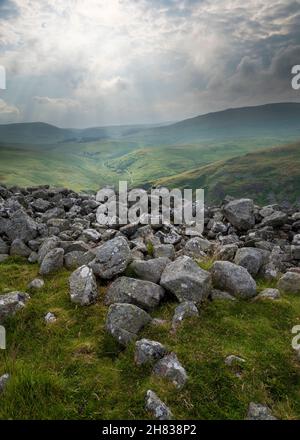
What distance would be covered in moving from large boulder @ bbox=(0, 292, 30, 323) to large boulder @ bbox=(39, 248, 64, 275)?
6.51 ft

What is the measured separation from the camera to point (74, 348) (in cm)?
886

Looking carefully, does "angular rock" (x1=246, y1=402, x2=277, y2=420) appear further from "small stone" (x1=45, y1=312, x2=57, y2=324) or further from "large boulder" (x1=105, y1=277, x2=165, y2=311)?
"small stone" (x1=45, y1=312, x2=57, y2=324)

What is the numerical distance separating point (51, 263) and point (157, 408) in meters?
7.23

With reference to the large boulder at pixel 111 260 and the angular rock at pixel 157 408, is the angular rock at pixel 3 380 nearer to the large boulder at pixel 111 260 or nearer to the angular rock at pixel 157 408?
the angular rock at pixel 157 408

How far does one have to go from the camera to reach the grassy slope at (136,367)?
7.09 meters

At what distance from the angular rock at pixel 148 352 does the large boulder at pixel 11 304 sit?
4.00 meters

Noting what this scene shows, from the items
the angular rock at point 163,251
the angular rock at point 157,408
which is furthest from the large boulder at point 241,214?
the angular rock at point 157,408

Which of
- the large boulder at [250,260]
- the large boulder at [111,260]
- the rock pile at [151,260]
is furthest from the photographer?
the large boulder at [250,260]

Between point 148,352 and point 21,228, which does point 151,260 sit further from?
point 21,228

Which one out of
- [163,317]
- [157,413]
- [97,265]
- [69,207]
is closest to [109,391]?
[157,413]

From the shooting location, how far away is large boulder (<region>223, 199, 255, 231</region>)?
20.2 m
